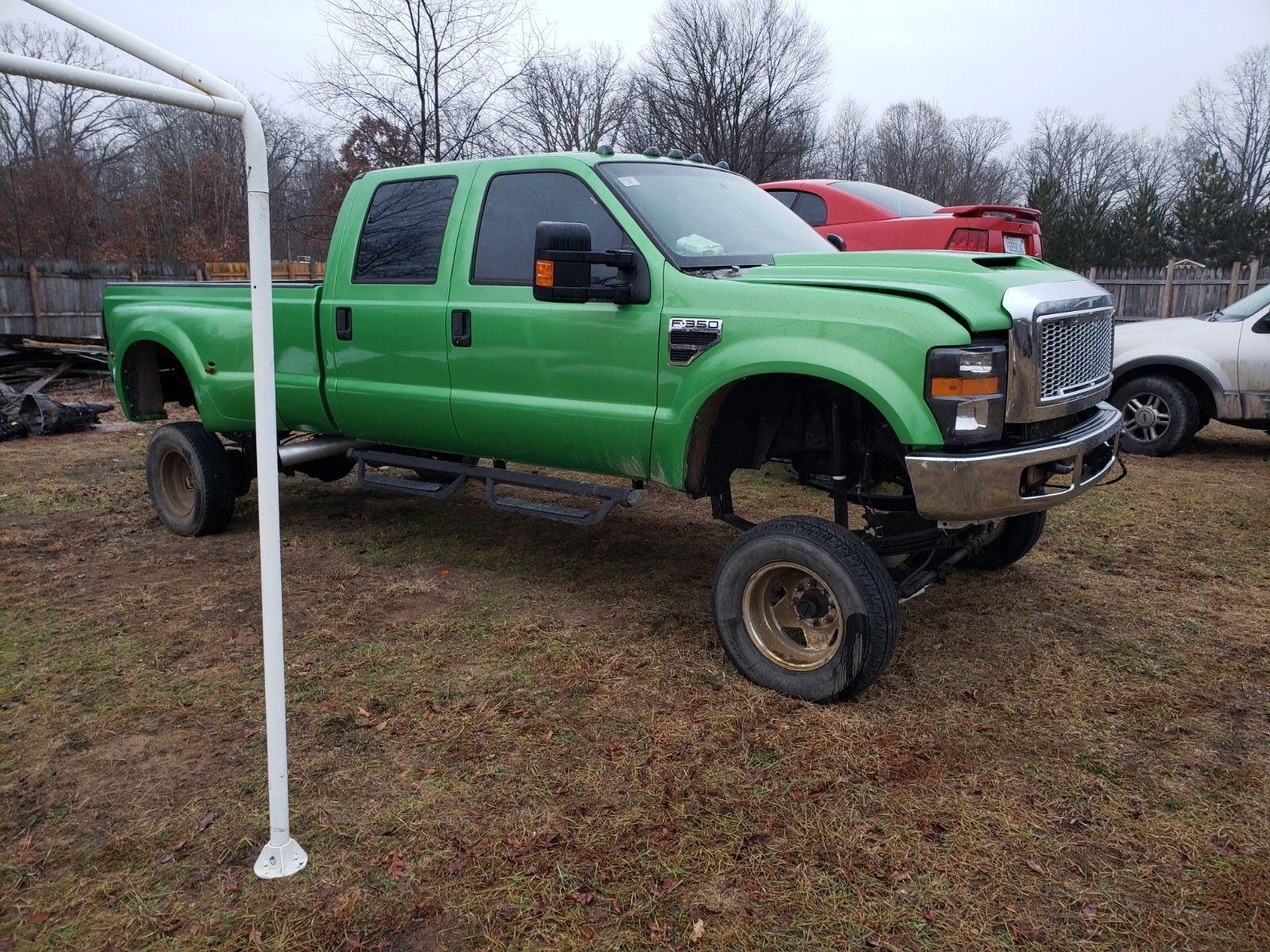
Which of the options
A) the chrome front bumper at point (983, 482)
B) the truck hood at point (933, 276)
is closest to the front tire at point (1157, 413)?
the truck hood at point (933, 276)

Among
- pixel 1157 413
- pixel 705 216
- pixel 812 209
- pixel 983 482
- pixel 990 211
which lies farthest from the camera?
pixel 1157 413

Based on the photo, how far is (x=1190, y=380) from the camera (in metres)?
8.76

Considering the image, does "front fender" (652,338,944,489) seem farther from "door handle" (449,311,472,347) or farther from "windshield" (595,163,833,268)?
"door handle" (449,311,472,347)

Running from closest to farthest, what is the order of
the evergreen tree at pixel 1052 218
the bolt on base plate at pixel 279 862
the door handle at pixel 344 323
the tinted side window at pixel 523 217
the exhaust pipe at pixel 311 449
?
the bolt on base plate at pixel 279 862
the tinted side window at pixel 523 217
the door handle at pixel 344 323
the exhaust pipe at pixel 311 449
the evergreen tree at pixel 1052 218

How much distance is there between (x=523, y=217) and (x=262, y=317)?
2.51 metres

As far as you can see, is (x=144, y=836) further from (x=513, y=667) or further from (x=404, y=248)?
(x=404, y=248)

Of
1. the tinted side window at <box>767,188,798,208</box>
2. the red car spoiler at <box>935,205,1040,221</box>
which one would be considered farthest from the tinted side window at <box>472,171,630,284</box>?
the tinted side window at <box>767,188,798,208</box>

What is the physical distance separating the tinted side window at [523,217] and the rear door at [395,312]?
210mm

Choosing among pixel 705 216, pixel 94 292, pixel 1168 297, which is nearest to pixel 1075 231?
pixel 1168 297

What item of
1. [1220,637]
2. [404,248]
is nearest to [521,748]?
[404,248]

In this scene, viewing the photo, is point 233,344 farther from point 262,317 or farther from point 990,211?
point 990,211

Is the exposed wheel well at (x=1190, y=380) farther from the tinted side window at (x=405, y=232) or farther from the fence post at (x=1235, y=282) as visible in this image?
the fence post at (x=1235, y=282)

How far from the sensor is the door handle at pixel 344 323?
17.4 feet

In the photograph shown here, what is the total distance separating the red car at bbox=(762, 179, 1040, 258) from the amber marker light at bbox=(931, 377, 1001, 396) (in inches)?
148
